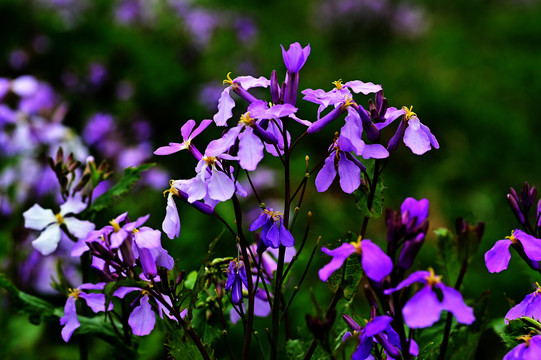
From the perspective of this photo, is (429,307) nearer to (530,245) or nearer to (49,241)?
(530,245)

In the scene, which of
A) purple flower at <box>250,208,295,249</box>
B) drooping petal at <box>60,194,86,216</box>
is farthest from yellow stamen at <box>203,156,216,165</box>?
drooping petal at <box>60,194,86,216</box>

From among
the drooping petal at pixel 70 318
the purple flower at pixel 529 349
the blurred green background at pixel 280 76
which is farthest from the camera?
the blurred green background at pixel 280 76

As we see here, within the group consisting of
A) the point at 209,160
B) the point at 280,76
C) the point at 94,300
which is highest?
the point at 209,160

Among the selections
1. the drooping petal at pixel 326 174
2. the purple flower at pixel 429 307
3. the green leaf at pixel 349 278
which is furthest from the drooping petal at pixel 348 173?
the purple flower at pixel 429 307

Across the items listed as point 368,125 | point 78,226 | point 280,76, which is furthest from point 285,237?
point 280,76

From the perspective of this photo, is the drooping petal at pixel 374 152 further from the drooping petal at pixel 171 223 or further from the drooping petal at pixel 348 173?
the drooping petal at pixel 171 223

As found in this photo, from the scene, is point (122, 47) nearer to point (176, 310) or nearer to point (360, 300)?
point (360, 300)

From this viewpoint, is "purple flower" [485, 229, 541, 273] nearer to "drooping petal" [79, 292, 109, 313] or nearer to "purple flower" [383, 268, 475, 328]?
"purple flower" [383, 268, 475, 328]
